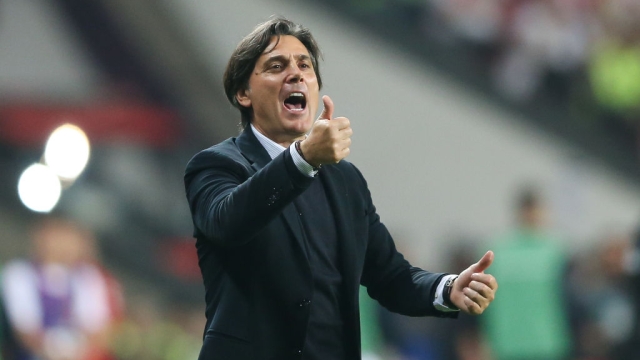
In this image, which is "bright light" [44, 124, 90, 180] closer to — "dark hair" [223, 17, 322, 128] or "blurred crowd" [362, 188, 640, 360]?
"blurred crowd" [362, 188, 640, 360]

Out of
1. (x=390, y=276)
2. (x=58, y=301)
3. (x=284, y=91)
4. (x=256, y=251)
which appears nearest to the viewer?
(x=256, y=251)

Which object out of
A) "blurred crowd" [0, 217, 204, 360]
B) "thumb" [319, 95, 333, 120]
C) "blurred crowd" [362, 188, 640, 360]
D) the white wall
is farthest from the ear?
the white wall

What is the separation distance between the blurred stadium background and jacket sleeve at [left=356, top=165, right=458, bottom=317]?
728 cm

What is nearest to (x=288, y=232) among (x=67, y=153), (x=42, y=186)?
(x=67, y=153)

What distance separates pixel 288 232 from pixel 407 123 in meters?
9.62

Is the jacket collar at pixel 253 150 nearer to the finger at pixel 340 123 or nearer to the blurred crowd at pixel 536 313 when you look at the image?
the finger at pixel 340 123

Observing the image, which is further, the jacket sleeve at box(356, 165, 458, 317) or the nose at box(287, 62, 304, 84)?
the jacket sleeve at box(356, 165, 458, 317)

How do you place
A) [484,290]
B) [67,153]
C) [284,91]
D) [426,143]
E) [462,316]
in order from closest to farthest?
[484,290], [284,91], [67,153], [462,316], [426,143]

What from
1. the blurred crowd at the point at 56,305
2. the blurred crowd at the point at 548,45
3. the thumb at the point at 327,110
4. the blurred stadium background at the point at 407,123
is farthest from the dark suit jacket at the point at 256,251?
the blurred crowd at the point at 548,45

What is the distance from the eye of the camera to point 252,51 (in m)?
3.49

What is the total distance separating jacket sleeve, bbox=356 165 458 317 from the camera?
356 cm

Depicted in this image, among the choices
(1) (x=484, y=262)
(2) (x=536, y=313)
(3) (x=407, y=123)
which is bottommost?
(1) (x=484, y=262)

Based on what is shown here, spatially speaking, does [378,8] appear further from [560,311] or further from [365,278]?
[365,278]

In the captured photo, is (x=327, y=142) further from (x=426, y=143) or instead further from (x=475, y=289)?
(x=426, y=143)
